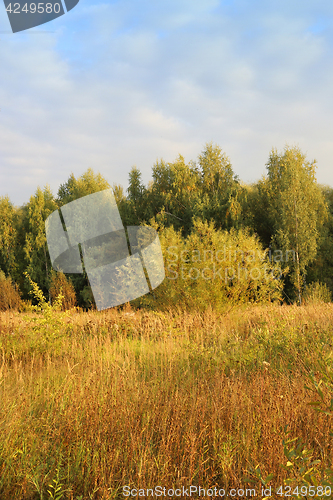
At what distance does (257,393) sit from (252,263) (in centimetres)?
817

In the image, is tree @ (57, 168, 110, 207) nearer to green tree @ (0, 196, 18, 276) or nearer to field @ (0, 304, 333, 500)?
green tree @ (0, 196, 18, 276)

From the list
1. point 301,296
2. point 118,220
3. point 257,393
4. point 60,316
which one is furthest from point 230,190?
point 257,393

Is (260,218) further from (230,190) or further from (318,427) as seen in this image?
(318,427)

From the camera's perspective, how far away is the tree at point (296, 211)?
17.9m

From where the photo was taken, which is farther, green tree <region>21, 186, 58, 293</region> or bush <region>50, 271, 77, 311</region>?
green tree <region>21, 186, 58, 293</region>

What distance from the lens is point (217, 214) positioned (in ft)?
64.6

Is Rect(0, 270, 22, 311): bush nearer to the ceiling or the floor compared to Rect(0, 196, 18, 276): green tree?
nearer to the floor

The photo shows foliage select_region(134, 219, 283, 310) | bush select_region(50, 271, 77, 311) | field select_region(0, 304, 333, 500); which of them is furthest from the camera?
bush select_region(50, 271, 77, 311)

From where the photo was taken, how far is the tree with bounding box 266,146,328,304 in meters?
17.9

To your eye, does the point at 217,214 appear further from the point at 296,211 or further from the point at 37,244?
the point at 37,244

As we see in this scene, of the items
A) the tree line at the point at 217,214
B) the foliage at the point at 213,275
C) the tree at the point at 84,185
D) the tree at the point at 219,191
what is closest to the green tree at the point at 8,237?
the tree line at the point at 217,214

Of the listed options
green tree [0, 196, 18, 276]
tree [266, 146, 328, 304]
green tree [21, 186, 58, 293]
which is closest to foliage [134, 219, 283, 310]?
tree [266, 146, 328, 304]

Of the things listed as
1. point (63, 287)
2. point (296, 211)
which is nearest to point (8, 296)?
point (63, 287)

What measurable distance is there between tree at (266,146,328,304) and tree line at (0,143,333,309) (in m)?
0.05
